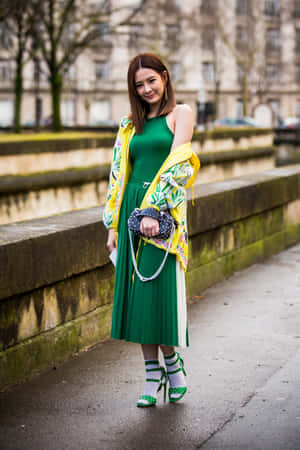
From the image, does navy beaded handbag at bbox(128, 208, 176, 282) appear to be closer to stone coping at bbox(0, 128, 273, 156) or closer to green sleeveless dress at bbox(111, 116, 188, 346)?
green sleeveless dress at bbox(111, 116, 188, 346)

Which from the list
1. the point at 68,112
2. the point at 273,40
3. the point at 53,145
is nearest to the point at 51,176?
the point at 53,145

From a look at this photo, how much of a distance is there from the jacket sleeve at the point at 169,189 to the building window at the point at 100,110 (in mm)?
66241

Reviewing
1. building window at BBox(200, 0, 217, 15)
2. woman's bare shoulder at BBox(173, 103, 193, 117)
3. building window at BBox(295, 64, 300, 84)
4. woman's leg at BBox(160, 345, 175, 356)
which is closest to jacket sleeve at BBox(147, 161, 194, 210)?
woman's bare shoulder at BBox(173, 103, 193, 117)

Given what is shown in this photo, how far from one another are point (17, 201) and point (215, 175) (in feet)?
35.8

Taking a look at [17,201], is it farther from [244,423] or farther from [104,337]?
[244,423]

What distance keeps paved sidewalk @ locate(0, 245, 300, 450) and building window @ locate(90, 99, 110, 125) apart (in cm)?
6476

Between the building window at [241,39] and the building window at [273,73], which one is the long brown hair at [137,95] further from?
the building window at [273,73]

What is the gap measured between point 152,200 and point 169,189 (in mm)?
95

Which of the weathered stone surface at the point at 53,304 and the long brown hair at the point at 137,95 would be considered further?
the weathered stone surface at the point at 53,304

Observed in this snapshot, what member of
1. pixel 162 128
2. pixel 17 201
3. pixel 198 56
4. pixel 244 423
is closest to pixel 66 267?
pixel 162 128

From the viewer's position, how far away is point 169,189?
4.05 m

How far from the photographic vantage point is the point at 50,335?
4.91m

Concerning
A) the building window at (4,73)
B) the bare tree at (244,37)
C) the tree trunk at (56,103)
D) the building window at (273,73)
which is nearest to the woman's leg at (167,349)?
the tree trunk at (56,103)

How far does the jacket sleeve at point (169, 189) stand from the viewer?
404 centimetres
